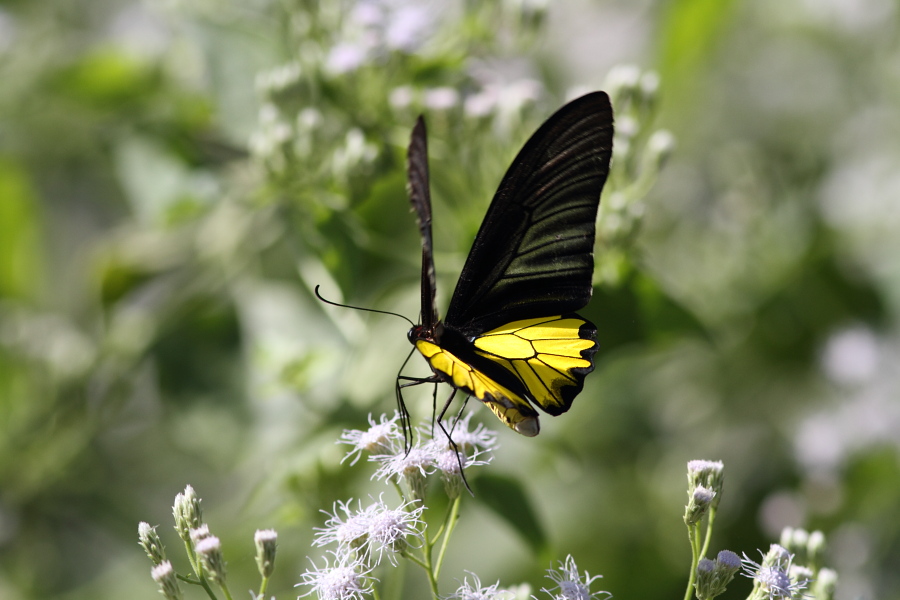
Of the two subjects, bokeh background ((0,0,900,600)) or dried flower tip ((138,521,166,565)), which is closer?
dried flower tip ((138,521,166,565))

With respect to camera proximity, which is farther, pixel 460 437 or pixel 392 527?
pixel 460 437

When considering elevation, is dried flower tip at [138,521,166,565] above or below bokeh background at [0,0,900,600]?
below

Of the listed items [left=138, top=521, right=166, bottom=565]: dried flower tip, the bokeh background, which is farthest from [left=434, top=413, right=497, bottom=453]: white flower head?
[left=138, top=521, right=166, bottom=565]: dried flower tip

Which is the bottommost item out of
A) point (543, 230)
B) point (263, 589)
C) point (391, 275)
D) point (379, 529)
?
point (263, 589)

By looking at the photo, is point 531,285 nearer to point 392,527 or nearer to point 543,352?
point 543,352

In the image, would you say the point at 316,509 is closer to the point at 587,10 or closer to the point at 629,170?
the point at 629,170

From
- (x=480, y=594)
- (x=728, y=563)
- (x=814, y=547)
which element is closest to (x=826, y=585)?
(x=814, y=547)

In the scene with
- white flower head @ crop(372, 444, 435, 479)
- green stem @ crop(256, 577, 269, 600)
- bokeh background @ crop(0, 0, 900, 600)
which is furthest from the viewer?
bokeh background @ crop(0, 0, 900, 600)

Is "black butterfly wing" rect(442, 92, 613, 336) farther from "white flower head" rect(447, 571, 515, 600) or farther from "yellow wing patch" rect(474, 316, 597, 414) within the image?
"white flower head" rect(447, 571, 515, 600)
